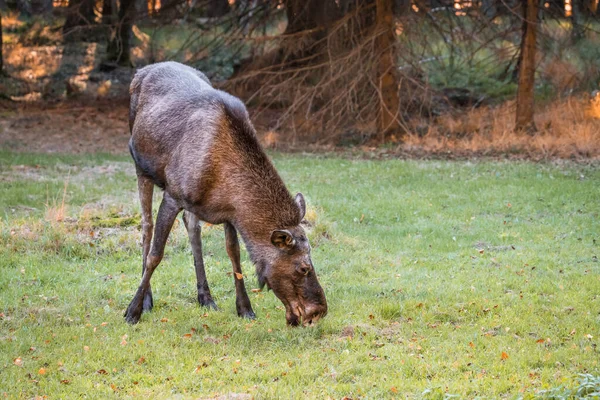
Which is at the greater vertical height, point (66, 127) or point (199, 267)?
point (199, 267)

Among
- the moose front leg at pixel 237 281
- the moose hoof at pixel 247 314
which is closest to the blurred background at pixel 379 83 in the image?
the moose front leg at pixel 237 281

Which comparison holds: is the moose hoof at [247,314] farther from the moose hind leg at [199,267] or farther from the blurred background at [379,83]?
the blurred background at [379,83]

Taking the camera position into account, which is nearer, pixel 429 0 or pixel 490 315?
pixel 490 315

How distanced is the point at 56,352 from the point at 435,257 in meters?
5.02

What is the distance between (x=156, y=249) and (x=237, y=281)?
2.74 ft

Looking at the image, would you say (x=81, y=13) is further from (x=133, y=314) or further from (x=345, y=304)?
(x=345, y=304)

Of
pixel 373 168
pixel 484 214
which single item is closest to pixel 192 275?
pixel 484 214

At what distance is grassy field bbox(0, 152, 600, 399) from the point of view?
616 cm

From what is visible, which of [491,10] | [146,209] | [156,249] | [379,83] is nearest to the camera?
[156,249]

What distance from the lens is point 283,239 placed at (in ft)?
23.3

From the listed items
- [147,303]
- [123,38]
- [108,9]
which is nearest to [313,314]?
[147,303]

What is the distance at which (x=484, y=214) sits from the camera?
497 inches

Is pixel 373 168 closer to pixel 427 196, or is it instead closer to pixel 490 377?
pixel 427 196

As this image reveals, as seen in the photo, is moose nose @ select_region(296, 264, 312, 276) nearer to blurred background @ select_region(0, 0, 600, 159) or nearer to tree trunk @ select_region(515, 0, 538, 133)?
blurred background @ select_region(0, 0, 600, 159)
